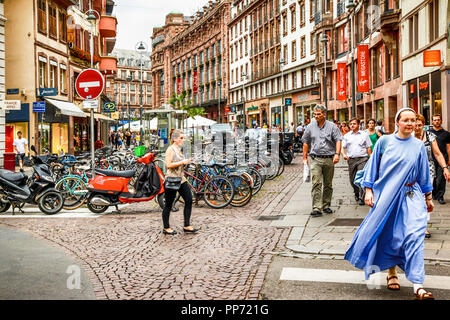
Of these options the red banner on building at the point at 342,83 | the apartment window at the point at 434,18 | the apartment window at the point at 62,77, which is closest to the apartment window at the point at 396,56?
the apartment window at the point at 434,18

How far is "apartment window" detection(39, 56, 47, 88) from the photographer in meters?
30.0

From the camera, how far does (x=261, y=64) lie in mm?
68000

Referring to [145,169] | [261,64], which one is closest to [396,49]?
[145,169]

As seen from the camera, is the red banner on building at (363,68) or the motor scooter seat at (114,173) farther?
the red banner on building at (363,68)

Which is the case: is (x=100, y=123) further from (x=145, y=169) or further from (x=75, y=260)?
(x=75, y=260)

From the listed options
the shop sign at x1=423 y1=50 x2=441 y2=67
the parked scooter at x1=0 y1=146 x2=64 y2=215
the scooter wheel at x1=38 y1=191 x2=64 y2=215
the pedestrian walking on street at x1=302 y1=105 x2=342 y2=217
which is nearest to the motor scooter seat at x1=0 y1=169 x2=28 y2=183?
the parked scooter at x1=0 y1=146 x2=64 y2=215

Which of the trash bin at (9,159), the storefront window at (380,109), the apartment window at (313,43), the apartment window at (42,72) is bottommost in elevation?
the trash bin at (9,159)

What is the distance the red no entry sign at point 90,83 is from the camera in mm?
13516

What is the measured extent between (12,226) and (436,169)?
8.43 meters

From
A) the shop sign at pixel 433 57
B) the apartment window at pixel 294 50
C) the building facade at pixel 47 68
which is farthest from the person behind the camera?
the apartment window at pixel 294 50

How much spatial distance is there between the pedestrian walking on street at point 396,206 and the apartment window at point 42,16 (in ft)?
90.9

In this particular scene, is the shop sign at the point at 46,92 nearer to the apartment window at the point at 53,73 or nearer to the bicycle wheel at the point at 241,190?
the apartment window at the point at 53,73

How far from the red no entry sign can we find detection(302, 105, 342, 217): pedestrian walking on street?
558cm

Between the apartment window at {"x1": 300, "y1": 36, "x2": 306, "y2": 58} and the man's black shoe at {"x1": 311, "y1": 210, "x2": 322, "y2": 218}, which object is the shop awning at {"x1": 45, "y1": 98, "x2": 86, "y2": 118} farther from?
the apartment window at {"x1": 300, "y1": 36, "x2": 306, "y2": 58}
